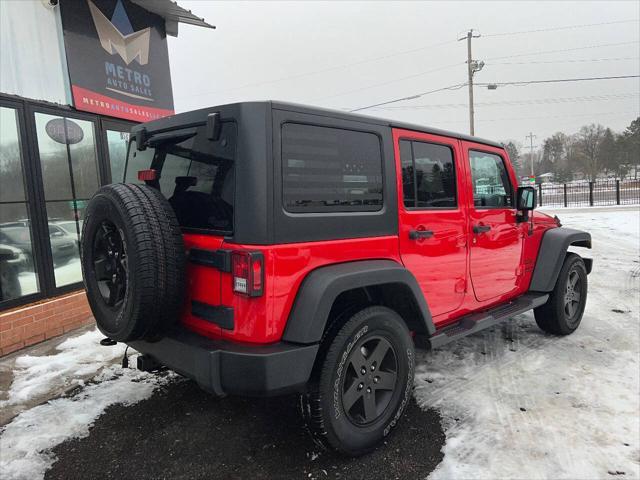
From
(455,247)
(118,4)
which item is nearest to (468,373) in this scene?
(455,247)

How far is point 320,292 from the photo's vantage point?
7.56 feet

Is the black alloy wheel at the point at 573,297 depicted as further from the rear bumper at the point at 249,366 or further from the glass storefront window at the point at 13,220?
the glass storefront window at the point at 13,220

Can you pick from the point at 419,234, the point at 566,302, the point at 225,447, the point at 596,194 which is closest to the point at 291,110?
the point at 419,234

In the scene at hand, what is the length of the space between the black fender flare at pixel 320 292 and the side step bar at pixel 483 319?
863 mm

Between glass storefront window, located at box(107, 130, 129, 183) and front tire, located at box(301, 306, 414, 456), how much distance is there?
4.74m

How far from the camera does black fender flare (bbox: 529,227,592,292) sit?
433cm

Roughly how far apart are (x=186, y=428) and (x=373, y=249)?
5.77 feet

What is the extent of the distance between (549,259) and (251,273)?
341 centimetres

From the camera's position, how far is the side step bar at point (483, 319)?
3.18 m

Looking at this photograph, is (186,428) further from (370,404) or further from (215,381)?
(370,404)

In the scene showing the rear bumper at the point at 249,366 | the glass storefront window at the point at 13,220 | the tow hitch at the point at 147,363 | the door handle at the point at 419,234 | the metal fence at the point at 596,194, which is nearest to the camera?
the rear bumper at the point at 249,366

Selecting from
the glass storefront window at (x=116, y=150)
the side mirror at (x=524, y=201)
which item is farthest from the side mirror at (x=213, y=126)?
the glass storefront window at (x=116, y=150)

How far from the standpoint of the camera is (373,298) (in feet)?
9.34

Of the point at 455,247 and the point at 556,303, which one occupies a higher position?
the point at 455,247
